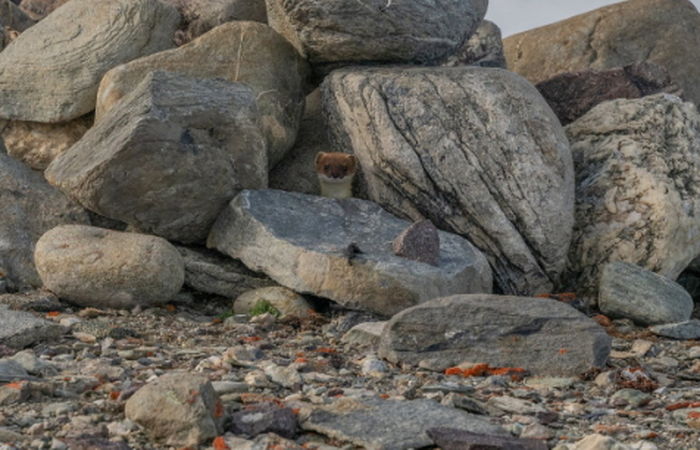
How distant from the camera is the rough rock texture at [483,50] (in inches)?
572

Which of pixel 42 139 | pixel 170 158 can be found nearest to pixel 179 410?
pixel 170 158

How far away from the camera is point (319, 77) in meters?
12.2

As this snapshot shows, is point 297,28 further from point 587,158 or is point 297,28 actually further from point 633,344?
point 633,344

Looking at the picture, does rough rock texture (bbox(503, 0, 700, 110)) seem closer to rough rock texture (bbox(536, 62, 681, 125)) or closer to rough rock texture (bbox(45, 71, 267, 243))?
rough rock texture (bbox(536, 62, 681, 125))

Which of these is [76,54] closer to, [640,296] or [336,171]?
[336,171]

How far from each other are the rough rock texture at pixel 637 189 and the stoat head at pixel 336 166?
2480mm

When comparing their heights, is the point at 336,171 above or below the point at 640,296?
above

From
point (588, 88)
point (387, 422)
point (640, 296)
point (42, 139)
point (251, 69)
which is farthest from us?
point (588, 88)

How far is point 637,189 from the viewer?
35.9 feet

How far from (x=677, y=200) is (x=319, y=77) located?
165 inches

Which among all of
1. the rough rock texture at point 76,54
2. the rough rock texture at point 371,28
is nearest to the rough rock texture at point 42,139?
the rough rock texture at point 76,54

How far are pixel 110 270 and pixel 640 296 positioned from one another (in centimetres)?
481

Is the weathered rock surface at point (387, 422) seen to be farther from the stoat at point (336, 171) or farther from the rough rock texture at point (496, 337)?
the stoat at point (336, 171)

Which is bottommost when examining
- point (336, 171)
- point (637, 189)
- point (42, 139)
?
point (42, 139)
